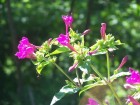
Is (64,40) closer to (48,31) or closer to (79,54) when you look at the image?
(79,54)

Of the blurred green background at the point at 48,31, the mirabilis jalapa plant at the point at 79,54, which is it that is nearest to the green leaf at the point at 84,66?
the mirabilis jalapa plant at the point at 79,54

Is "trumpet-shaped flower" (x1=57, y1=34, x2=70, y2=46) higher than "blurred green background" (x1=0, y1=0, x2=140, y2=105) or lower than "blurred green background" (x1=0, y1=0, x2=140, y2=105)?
lower

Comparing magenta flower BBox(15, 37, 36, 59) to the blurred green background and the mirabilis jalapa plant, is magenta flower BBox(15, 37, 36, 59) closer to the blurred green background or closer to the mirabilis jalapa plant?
the mirabilis jalapa plant

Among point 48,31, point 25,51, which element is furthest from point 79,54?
point 48,31

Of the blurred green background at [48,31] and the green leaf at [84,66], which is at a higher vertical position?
the blurred green background at [48,31]

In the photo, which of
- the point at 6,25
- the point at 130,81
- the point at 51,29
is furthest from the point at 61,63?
the point at 130,81

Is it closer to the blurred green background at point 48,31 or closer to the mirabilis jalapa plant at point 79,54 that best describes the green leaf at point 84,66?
the mirabilis jalapa plant at point 79,54

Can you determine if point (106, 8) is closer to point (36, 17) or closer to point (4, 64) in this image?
point (36, 17)

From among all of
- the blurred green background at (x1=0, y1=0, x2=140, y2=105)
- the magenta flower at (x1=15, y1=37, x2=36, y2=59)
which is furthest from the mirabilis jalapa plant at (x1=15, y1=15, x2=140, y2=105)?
the blurred green background at (x1=0, y1=0, x2=140, y2=105)

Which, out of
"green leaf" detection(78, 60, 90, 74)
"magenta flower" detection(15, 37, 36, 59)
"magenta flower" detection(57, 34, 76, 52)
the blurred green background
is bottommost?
"green leaf" detection(78, 60, 90, 74)
